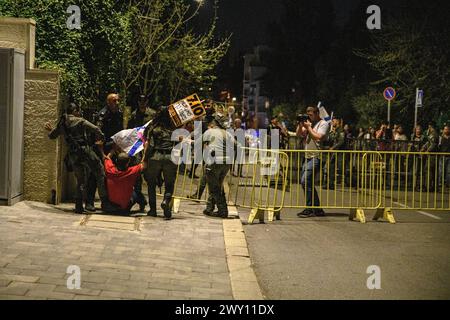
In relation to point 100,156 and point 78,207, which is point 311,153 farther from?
point 78,207

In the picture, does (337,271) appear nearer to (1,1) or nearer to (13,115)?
(13,115)

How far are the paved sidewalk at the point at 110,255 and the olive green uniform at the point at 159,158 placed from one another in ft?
1.44

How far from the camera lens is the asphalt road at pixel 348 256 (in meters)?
6.51

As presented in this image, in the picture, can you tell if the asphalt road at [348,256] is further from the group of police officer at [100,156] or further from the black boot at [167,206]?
the group of police officer at [100,156]

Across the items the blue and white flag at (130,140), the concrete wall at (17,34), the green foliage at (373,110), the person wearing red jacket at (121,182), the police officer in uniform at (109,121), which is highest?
the green foliage at (373,110)

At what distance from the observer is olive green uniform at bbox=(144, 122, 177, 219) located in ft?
34.1

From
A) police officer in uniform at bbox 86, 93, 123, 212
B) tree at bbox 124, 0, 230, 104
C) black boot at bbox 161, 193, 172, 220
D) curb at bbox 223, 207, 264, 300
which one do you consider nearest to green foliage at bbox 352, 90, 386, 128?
tree at bbox 124, 0, 230, 104

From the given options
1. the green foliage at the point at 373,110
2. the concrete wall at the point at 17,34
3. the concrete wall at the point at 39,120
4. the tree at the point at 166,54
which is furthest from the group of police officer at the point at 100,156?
the green foliage at the point at 373,110

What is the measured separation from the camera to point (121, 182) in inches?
410

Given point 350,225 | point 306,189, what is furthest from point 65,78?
point 350,225

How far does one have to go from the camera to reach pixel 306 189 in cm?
1152

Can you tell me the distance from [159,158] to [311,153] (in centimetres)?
275

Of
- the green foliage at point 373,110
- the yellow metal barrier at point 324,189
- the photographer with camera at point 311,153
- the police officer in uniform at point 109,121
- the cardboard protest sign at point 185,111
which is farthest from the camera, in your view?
the green foliage at point 373,110

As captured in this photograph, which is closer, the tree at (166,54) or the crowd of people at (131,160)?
the crowd of people at (131,160)
